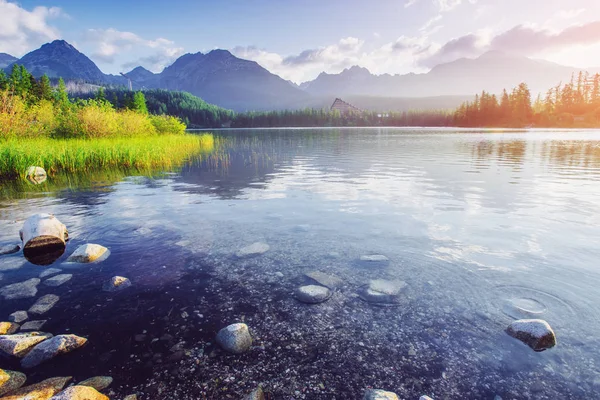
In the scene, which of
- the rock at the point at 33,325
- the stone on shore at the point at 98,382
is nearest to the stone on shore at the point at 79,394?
the stone on shore at the point at 98,382

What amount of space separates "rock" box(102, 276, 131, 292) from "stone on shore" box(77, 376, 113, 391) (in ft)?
9.16

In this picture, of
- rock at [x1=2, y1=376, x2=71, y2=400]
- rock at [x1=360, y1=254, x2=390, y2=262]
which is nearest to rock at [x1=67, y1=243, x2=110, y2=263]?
rock at [x1=2, y1=376, x2=71, y2=400]

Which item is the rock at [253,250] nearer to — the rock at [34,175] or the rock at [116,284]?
the rock at [116,284]

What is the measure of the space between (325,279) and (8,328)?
588cm

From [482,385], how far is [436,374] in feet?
1.87

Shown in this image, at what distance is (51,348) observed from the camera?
470cm

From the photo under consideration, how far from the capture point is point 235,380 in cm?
426

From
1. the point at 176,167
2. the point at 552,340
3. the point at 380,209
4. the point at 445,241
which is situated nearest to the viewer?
the point at 552,340

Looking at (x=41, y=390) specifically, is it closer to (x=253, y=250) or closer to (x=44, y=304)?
(x=44, y=304)

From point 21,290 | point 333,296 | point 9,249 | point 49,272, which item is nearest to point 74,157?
point 9,249

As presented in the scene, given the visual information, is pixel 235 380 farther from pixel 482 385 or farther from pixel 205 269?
pixel 205 269

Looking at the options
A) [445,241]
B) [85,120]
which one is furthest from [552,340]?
[85,120]

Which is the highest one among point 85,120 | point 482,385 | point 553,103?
point 553,103

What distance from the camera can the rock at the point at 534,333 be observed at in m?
4.91
